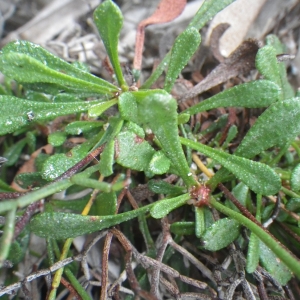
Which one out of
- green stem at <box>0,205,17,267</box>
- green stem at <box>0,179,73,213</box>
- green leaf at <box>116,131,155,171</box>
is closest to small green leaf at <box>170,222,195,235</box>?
green leaf at <box>116,131,155,171</box>

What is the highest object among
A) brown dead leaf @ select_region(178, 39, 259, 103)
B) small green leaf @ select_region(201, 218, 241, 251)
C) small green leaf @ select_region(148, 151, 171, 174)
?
brown dead leaf @ select_region(178, 39, 259, 103)

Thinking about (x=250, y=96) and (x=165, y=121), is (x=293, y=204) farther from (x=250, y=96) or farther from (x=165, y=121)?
(x=165, y=121)

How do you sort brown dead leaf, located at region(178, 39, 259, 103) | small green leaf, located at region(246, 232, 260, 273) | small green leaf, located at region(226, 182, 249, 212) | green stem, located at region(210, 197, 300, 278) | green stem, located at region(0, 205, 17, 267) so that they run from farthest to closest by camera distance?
brown dead leaf, located at region(178, 39, 259, 103) → small green leaf, located at region(226, 182, 249, 212) → small green leaf, located at region(246, 232, 260, 273) → green stem, located at region(210, 197, 300, 278) → green stem, located at region(0, 205, 17, 267)

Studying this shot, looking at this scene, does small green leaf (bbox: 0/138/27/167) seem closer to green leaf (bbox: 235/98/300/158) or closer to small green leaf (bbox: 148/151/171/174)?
small green leaf (bbox: 148/151/171/174)

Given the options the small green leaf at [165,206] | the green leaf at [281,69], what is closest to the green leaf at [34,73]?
the small green leaf at [165,206]

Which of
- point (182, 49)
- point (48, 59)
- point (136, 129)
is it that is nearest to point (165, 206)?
point (136, 129)

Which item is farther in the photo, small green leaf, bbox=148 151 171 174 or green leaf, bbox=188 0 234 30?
green leaf, bbox=188 0 234 30
